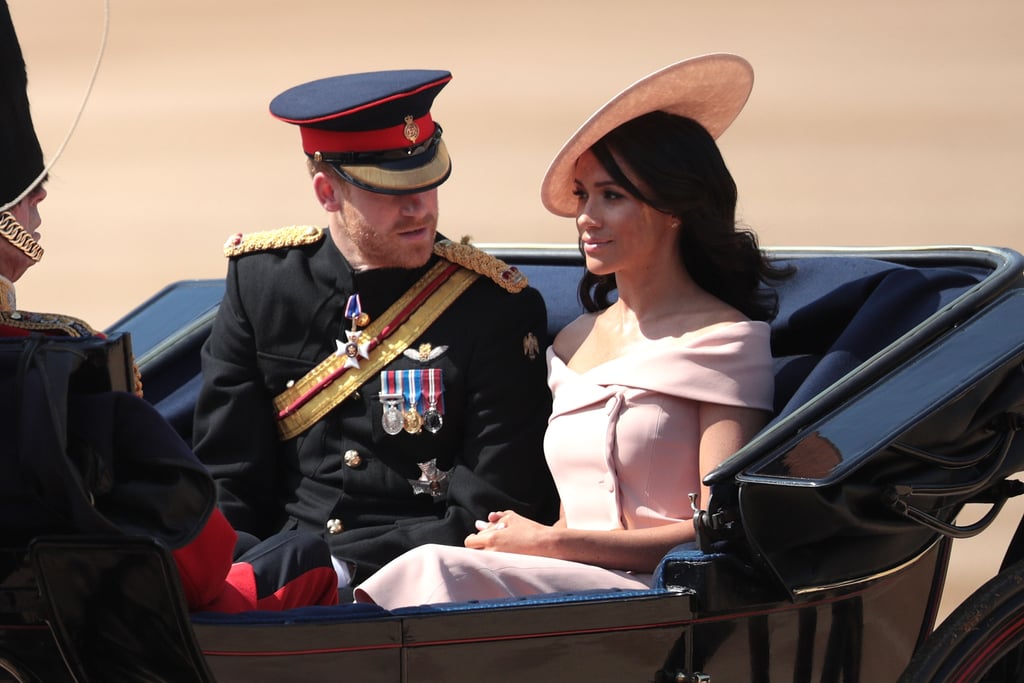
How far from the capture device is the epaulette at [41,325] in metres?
2.31

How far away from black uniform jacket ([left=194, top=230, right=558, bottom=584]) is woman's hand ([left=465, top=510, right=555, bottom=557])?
0.51 feet

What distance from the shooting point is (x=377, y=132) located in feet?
10.2

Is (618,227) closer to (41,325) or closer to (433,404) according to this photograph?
(433,404)

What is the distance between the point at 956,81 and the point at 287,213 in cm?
365

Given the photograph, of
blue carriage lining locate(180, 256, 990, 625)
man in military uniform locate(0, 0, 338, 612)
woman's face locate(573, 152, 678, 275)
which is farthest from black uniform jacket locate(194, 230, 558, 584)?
man in military uniform locate(0, 0, 338, 612)

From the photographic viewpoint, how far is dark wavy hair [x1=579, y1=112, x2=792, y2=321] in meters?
2.89

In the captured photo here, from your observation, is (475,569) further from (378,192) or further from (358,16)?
(358,16)

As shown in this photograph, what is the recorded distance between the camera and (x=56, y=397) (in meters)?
2.15

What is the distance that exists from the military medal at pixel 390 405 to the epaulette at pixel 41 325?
866mm

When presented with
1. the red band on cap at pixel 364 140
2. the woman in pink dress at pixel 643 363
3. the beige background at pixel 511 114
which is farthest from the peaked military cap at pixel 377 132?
the beige background at pixel 511 114

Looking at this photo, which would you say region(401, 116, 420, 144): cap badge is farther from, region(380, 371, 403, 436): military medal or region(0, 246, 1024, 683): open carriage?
region(0, 246, 1024, 683): open carriage

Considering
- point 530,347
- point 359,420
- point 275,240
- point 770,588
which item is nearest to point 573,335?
point 530,347

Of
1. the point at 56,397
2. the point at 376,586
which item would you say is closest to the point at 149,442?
the point at 56,397

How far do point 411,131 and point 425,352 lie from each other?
0.43 meters
